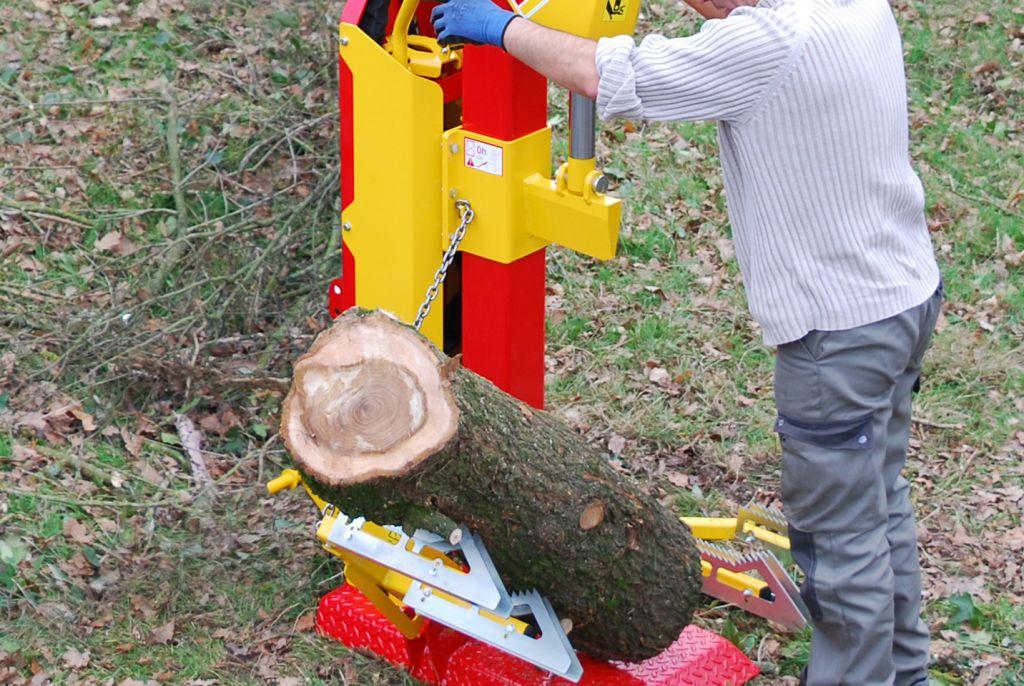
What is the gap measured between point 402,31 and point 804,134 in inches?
50.5

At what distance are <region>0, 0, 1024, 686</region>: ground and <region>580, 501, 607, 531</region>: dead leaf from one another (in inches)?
38.3

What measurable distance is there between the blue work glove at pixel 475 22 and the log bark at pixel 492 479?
2.71 ft

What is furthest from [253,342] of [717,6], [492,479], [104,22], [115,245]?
[717,6]

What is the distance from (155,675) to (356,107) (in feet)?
6.01

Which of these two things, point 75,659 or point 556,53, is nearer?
point 556,53

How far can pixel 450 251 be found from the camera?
3646 mm

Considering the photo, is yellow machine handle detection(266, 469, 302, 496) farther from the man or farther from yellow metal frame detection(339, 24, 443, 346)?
the man

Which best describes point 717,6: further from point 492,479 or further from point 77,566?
point 77,566

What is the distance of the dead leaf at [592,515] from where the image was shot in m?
3.23

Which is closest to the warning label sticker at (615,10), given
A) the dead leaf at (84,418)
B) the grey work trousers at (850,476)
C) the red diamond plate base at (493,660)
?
the grey work trousers at (850,476)

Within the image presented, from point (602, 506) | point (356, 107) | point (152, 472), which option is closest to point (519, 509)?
point (602, 506)

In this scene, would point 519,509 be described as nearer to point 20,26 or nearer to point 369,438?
point 369,438

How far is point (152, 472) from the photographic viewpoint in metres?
4.60

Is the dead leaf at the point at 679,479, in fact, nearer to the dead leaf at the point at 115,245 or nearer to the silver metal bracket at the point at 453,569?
the silver metal bracket at the point at 453,569
